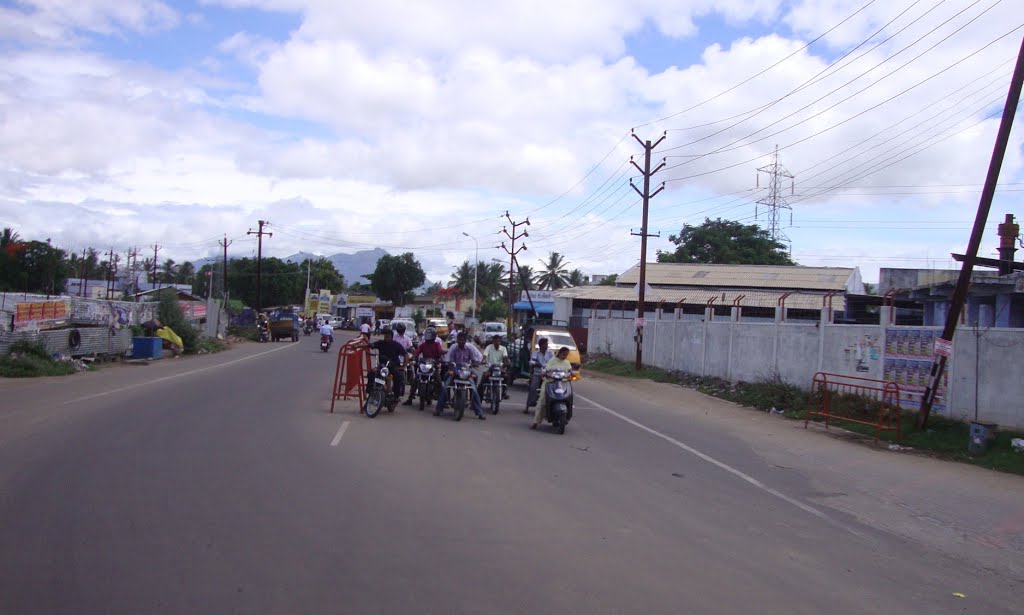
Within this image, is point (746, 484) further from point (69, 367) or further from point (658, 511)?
point (69, 367)

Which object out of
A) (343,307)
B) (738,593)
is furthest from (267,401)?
(343,307)

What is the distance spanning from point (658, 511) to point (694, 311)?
139 ft

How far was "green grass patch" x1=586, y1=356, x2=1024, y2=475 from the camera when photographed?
43.1 ft

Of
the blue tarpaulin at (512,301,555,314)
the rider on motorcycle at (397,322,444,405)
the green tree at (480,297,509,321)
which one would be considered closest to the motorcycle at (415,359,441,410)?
the rider on motorcycle at (397,322,444,405)

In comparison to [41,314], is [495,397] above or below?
below

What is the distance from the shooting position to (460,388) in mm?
15023

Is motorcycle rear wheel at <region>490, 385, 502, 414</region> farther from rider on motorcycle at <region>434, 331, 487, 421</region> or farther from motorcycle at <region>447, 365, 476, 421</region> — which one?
motorcycle at <region>447, 365, 476, 421</region>

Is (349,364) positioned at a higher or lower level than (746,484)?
higher

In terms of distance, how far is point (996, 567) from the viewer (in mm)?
7250

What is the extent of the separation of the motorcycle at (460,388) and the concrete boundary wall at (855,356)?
9271mm

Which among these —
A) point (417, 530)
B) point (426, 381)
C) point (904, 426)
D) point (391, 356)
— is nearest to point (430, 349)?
point (426, 381)

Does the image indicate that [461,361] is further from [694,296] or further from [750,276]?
[750,276]

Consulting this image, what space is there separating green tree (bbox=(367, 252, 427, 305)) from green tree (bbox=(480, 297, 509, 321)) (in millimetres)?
24889

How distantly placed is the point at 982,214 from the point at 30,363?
23.2 m
